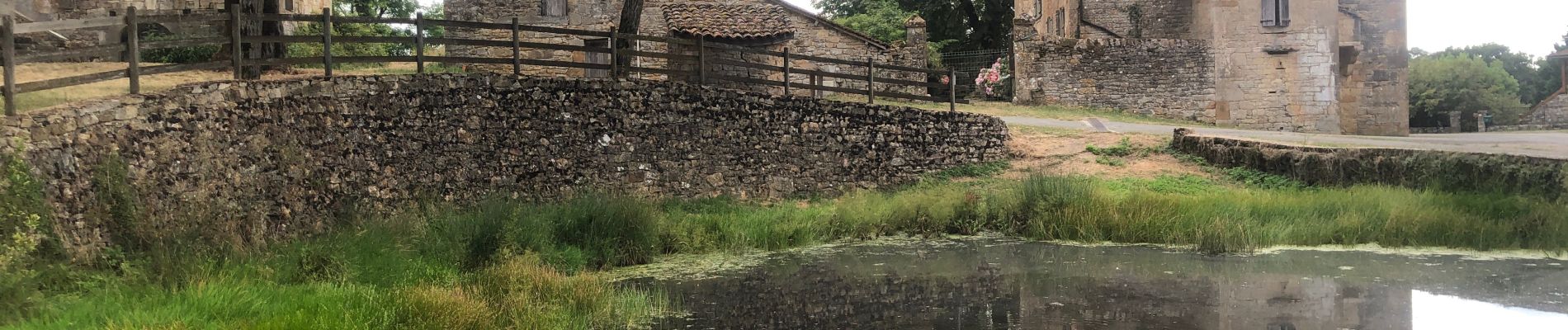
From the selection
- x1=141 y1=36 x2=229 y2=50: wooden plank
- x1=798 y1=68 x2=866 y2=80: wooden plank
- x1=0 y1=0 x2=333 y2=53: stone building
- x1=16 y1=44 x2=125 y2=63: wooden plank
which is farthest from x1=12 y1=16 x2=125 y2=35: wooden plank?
x1=798 y1=68 x2=866 y2=80: wooden plank

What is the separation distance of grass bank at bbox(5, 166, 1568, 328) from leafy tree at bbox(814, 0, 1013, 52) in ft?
71.9

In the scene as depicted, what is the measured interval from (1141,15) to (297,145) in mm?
23580

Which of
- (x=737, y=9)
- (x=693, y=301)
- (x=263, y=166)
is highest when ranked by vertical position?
(x=737, y=9)

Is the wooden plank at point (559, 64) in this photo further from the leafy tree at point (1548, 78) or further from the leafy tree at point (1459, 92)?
the leafy tree at point (1548, 78)

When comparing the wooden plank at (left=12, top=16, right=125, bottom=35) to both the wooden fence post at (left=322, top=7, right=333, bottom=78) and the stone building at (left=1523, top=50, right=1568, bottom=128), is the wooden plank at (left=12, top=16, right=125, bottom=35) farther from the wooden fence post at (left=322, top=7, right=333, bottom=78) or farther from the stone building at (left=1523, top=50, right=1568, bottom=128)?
the stone building at (left=1523, top=50, right=1568, bottom=128)

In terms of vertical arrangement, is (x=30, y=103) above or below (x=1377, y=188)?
above

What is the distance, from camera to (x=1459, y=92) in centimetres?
5600

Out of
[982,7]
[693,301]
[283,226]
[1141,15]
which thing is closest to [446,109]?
[283,226]

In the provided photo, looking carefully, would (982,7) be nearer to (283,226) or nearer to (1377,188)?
(1377,188)

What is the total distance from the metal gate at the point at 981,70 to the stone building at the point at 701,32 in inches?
111

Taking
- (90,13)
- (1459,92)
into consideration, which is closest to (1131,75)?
(90,13)

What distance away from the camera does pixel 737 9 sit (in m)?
25.5

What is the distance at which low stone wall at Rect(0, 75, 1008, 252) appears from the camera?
34.9ft

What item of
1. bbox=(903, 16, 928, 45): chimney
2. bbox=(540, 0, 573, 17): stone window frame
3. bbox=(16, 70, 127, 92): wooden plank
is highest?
bbox=(540, 0, 573, 17): stone window frame
